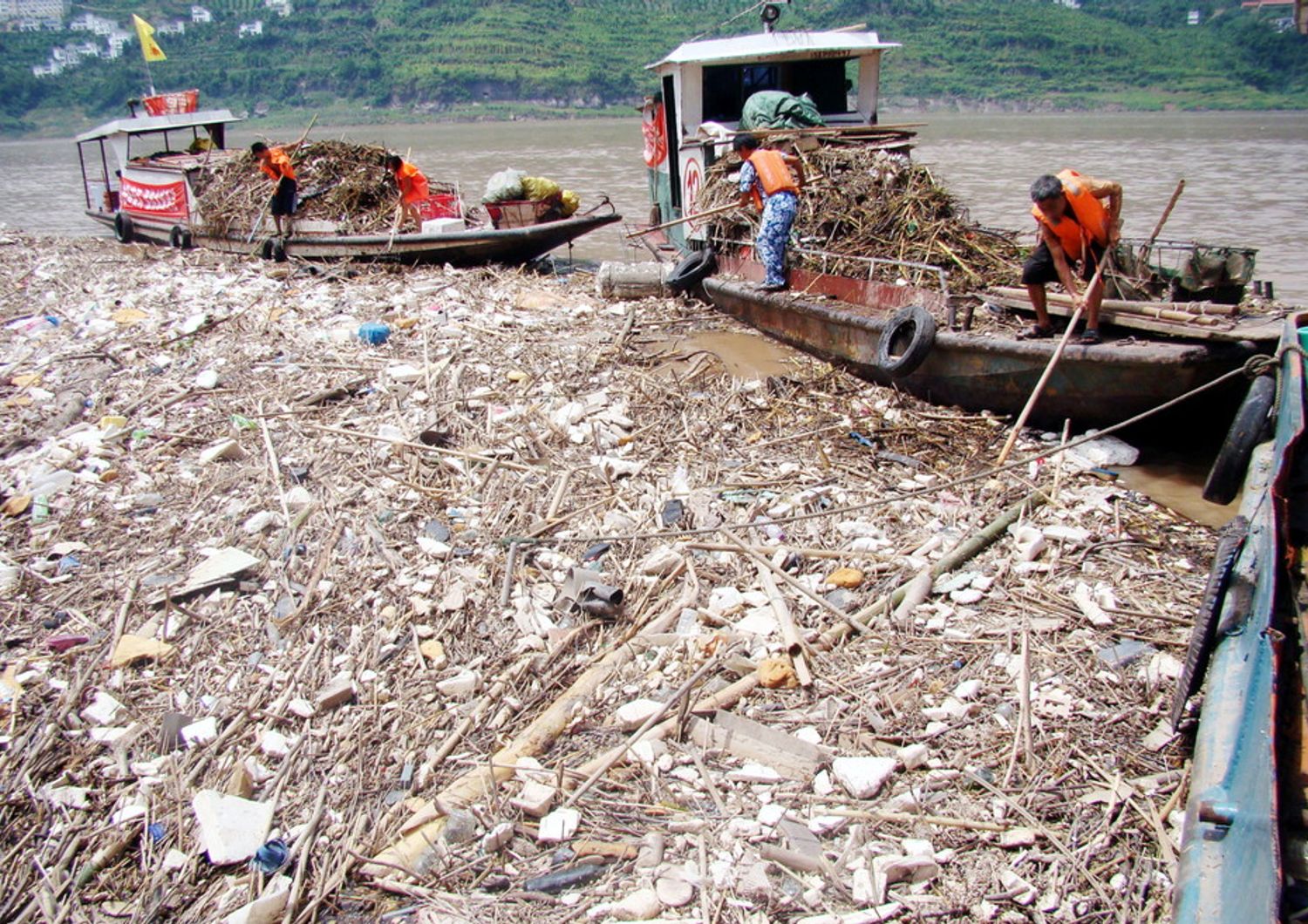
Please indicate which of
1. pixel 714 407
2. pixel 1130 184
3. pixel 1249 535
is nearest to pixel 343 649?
pixel 714 407

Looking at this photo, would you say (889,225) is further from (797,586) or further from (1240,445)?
(797,586)

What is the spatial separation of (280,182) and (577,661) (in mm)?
9890

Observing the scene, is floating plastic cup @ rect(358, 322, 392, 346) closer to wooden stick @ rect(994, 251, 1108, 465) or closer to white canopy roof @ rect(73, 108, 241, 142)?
wooden stick @ rect(994, 251, 1108, 465)

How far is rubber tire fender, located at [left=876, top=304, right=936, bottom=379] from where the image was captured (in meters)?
5.95

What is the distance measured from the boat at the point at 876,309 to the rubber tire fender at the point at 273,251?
16.1ft

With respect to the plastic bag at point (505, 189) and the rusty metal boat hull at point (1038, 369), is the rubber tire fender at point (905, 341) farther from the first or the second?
the plastic bag at point (505, 189)

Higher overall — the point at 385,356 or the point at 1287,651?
the point at 385,356

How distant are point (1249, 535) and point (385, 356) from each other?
624cm

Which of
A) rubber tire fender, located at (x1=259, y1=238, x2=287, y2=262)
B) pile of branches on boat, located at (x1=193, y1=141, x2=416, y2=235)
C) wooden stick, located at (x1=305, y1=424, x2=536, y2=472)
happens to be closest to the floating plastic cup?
wooden stick, located at (x1=305, y1=424, x2=536, y2=472)

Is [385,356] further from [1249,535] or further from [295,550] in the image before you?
[1249,535]

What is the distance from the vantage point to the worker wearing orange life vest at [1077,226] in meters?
5.31

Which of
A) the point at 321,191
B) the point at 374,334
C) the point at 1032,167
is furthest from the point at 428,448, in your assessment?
the point at 1032,167

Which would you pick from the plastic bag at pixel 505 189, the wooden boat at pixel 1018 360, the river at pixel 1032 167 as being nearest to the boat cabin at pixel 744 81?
the river at pixel 1032 167

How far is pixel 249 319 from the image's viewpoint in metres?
8.98
